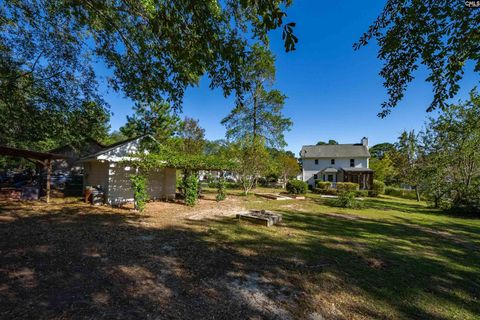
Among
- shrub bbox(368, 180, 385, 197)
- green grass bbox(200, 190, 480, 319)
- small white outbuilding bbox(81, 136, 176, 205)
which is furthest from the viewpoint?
shrub bbox(368, 180, 385, 197)

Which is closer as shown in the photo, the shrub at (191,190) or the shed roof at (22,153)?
the shed roof at (22,153)

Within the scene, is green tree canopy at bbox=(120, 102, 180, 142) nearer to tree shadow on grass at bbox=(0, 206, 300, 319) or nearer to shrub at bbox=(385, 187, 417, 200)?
tree shadow on grass at bbox=(0, 206, 300, 319)

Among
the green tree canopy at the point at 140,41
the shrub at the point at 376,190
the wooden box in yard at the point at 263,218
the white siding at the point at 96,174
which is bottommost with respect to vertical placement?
the wooden box in yard at the point at 263,218

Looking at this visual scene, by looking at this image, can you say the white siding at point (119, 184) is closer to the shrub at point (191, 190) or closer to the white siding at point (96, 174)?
the white siding at point (96, 174)

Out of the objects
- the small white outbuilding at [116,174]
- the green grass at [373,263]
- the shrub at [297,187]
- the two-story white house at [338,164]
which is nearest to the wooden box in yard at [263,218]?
the green grass at [373,263]

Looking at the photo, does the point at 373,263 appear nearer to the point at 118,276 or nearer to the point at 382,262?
the point at 382,262

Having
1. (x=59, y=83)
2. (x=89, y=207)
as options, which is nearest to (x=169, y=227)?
(x=89, y=207)

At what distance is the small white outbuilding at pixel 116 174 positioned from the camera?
471 inches

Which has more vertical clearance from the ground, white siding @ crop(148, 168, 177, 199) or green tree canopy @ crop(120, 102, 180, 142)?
green tree canopy @ crop(120, 102, 180, 142)

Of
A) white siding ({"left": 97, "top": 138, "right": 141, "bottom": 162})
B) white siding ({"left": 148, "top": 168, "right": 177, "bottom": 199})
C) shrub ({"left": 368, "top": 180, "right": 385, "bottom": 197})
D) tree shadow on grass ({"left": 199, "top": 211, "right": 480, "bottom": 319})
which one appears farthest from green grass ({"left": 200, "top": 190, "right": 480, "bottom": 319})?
shrub ({"left": 368, "top": 180, "right": 385, "bottom": 197})

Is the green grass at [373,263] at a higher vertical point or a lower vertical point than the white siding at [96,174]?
lower

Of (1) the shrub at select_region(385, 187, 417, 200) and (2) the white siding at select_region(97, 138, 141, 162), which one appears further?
(1) the shrub at select_region(385, 187, 417, 200)

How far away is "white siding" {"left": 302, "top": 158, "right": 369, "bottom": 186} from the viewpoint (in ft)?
103

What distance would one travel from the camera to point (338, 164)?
106 feet
